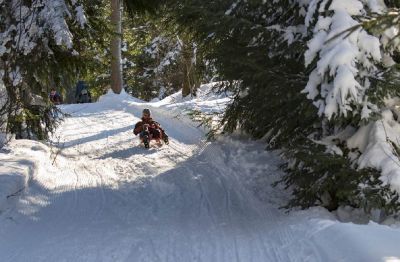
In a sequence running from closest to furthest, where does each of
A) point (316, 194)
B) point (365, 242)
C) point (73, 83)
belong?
point (365, 242), point (316, 194), point (73, 83)

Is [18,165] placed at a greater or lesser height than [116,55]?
lesser

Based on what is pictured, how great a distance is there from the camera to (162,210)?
7.41m

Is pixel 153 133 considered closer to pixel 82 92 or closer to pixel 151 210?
pixel 151 210

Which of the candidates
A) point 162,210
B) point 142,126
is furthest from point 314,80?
point 142,126

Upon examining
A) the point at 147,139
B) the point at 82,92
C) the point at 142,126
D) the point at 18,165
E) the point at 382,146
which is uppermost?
the point at 382,146

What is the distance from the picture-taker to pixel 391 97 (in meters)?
5.72

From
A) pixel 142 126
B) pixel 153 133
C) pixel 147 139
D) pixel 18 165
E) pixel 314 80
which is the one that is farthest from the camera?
pixel 142 126

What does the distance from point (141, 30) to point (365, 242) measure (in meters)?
19.9

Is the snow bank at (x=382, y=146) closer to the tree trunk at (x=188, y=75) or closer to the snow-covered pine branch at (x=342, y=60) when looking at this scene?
the snow-covered pine branch at (x=342, y=60)

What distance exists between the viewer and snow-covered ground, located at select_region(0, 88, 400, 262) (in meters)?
5.38

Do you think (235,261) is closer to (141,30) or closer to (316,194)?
(316,194)

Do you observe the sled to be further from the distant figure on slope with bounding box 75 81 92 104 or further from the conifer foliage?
the distant figure on slope with bounding box 75 81 92 104

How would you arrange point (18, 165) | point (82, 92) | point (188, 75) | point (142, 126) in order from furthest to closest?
point (82, 92), point (188, 75), point (142, 126), point (18, 165)

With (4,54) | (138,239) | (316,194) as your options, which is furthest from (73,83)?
(316,194)
